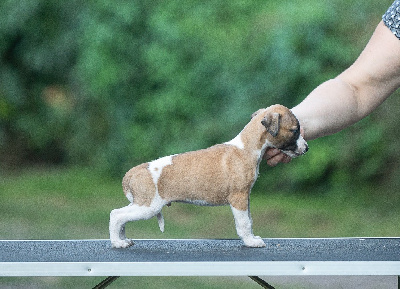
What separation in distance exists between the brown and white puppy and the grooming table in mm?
89

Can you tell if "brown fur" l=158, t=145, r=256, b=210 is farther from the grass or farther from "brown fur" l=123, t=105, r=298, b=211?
the grass

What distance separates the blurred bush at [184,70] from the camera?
15.6 ft

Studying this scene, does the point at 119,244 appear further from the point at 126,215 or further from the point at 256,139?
the point at 256,139

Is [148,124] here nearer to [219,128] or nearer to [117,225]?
[219,128]

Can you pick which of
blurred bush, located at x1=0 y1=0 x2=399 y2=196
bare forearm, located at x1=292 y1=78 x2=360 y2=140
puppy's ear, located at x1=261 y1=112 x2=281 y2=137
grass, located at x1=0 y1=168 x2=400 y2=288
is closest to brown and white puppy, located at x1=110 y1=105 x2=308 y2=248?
puppy's ear, located at x1=261 y1=112 x2=281 y2=137

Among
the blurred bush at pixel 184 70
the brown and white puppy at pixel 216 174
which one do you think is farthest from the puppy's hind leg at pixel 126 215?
the blurred bush at pixel 184 70

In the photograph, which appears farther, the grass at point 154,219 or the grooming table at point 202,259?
the grass at point 154,219

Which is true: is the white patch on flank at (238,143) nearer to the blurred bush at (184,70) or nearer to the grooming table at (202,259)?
the grooming table at (202,259)

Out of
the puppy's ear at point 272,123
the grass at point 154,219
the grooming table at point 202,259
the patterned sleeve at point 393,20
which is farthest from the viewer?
the grass at point 154,219

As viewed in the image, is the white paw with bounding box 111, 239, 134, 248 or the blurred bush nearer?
the white paw with bounding box 111, 239, 134, 248

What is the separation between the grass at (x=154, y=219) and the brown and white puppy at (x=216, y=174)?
316 centimetres

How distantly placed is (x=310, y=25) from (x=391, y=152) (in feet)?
3.30

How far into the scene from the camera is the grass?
4.88 meters

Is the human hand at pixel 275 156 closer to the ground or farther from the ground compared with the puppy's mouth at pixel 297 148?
farther from the ground
